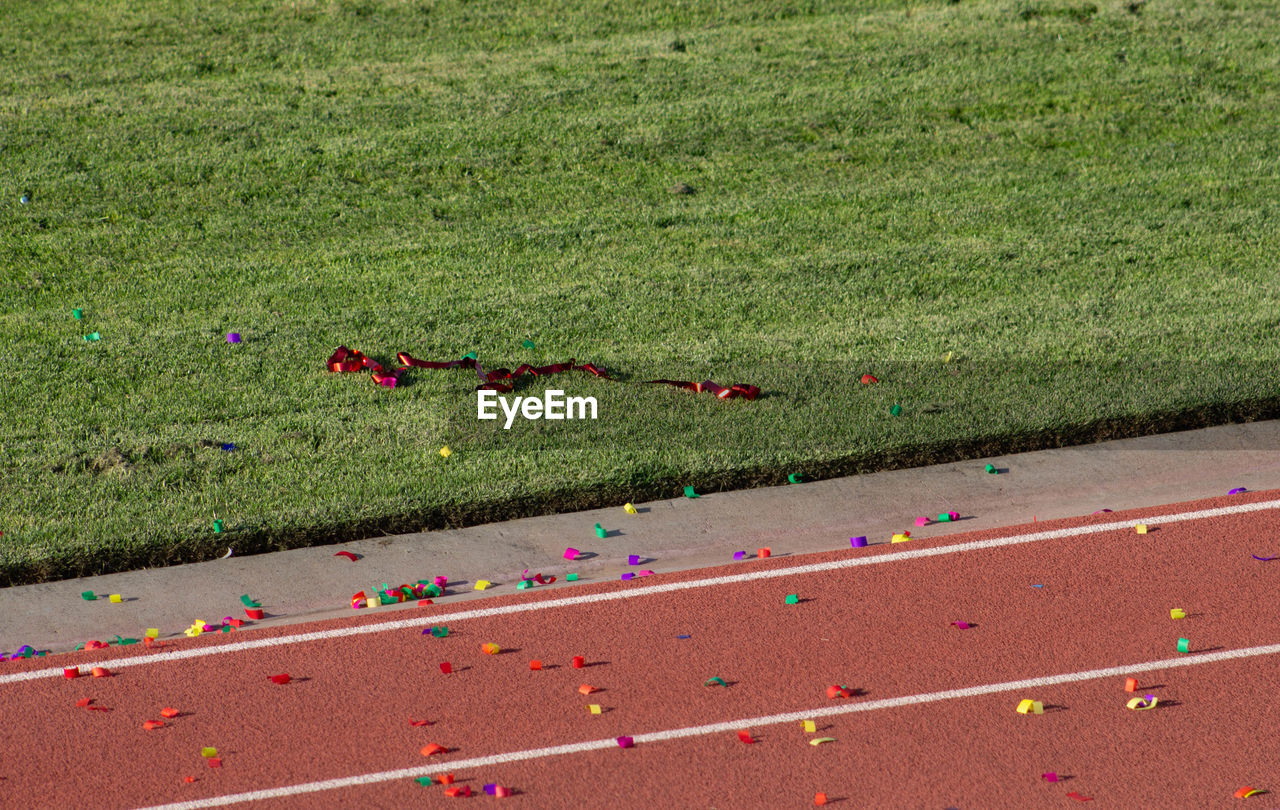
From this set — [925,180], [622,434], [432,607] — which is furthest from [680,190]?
[432,607]

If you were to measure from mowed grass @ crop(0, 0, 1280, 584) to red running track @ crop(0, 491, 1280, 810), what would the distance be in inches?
37.7

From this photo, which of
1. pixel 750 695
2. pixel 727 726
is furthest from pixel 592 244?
pixel 727 726

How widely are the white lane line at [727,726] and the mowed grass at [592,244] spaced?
1.61m

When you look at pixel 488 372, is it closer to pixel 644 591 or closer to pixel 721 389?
pixel 721 389

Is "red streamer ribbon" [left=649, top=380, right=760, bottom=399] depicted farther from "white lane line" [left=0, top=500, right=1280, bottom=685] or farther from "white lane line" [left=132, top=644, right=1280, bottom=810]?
"white lane line" [left=132, top=644, right=1280, bottom=810]

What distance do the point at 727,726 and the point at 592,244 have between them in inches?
234

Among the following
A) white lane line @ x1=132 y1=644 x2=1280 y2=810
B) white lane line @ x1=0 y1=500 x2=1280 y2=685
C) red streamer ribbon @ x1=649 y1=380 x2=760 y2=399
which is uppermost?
red streamer ribbon @ x1=649 y1=380 x2=760 y2=399

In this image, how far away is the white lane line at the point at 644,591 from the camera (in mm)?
5957

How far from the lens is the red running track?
5.12 metres

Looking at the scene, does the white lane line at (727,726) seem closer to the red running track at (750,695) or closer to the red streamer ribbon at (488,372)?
the red running track at (750,695)

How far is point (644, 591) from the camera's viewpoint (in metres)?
6.41

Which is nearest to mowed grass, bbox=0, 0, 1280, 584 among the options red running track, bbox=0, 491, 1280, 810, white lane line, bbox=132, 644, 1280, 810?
red running track, bbox=0, 491, 1280, 810

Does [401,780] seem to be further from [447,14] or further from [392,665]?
[447,14]

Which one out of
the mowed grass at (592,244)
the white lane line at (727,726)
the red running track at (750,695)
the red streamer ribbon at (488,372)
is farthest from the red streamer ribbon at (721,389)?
the white lane line at (727,726)
